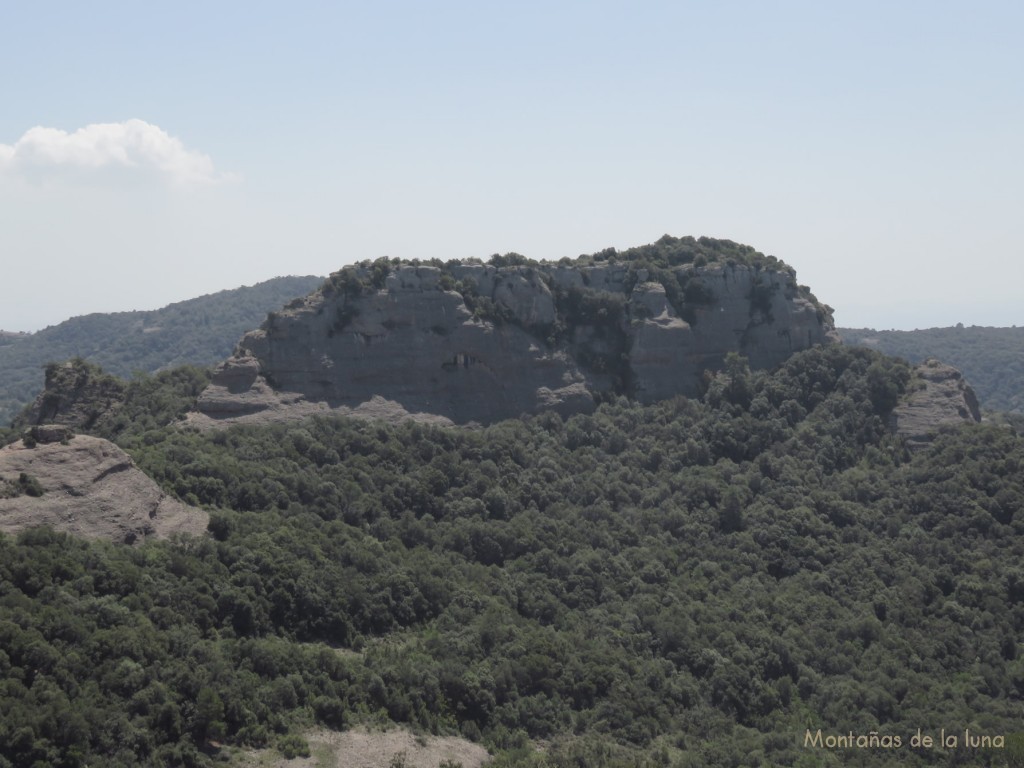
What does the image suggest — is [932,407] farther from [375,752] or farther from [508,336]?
[375,752]

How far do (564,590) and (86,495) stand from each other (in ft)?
77.2

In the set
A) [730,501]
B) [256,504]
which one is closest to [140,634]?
[256,504]

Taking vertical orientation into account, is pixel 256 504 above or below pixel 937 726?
above

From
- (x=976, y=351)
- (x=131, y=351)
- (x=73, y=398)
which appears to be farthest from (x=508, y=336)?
(x=131, y=351)

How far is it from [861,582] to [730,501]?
29.5 ft

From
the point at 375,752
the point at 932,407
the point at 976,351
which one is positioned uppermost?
the point at 976,351

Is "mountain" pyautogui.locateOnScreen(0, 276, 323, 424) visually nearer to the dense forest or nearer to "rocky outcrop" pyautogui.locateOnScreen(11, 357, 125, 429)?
"rocky outcrop" pyautogui.locateOnScreen(11, 357, 125, 429)

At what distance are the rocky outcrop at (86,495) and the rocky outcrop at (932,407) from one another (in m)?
45.2

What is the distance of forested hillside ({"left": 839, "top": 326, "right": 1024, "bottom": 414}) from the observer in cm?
14875

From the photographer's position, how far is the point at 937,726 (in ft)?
151

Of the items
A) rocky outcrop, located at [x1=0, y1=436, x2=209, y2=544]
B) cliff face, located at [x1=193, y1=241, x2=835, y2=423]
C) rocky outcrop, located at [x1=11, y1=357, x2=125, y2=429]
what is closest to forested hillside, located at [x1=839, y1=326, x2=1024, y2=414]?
cliff face, located at [x1=193, y1=241, x2=835, y2=423]

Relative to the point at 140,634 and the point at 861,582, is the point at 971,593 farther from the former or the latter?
the point at 140,634

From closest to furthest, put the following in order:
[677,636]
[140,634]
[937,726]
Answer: [140,634]
[937,726]
[677,636]

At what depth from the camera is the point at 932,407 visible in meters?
71.8
